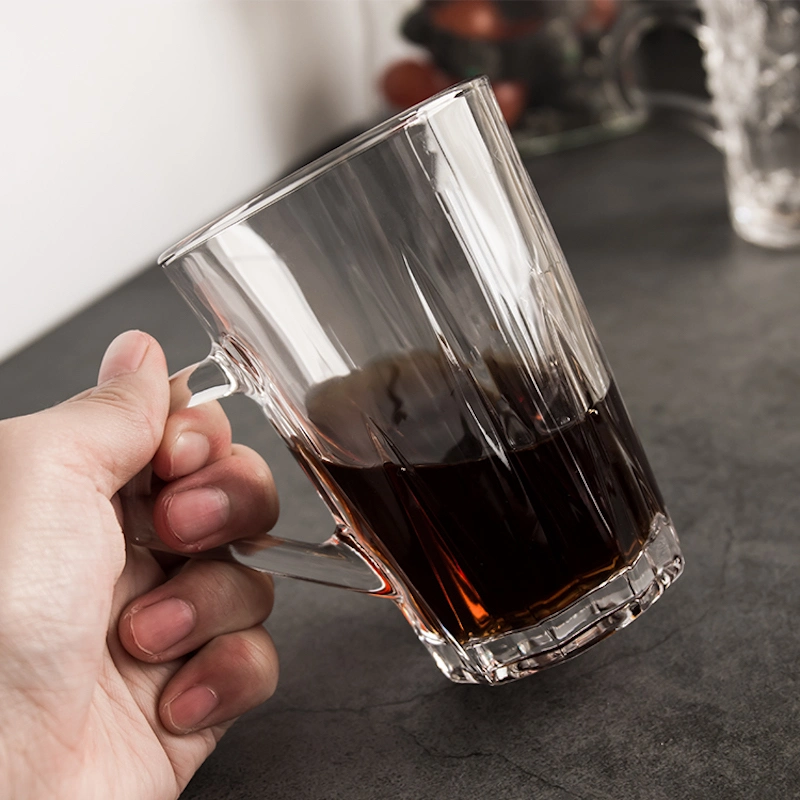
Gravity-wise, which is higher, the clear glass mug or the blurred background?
the blurred background

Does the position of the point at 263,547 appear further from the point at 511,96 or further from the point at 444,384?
the point at 511,96

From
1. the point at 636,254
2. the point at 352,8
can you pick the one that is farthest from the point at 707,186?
the point at 352,8

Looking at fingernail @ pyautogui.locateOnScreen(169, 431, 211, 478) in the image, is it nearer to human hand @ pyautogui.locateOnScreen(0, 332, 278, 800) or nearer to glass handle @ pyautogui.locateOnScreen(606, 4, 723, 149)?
human hand @ pyautogui.locateOnScreen(0, 332, 278, 800)

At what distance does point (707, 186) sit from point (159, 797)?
3.22 ft

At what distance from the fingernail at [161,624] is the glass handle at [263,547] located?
0.03 m

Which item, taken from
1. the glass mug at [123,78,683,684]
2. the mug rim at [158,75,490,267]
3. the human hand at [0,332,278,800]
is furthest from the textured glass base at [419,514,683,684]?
the mug rim at [158,75,490,267]

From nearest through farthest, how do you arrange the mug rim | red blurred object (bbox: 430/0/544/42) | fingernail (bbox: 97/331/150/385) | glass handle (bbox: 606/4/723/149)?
the mug rim
fingernail (bbox: 97/331/150/385)
glass handle (bbox: 606/4/723/149)
red blurred object (bbox: 430/0/544/42)

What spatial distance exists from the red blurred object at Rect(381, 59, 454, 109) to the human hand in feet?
3.14

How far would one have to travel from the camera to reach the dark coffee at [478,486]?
1.29 feet

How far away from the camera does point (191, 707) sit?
1.50 ft

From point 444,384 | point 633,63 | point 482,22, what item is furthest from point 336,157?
point 482,22

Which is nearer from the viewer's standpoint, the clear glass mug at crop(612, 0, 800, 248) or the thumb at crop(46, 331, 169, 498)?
the thumb at crop(46, 331, 169, 498)

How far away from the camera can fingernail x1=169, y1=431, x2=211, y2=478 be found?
47 cm

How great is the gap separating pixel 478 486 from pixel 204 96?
94cm
